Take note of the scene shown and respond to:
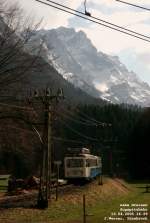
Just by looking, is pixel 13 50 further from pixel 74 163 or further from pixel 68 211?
pixel 74 163

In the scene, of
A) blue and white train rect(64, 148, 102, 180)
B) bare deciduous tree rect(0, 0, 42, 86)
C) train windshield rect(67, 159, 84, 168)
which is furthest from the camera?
train windshield rect(67, 159, 84, 168)

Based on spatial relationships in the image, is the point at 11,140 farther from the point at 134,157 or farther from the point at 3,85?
the point at 134,157

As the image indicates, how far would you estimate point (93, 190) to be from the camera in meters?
43.8

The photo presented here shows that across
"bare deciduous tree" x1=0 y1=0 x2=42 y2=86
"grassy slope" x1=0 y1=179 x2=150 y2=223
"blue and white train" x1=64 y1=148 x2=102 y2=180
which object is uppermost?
"bare deciduous tree" x1=0 y1=0 x2=42 y2=86

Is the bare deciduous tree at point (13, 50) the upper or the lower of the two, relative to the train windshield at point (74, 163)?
upper

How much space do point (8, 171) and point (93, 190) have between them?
58.6 metres

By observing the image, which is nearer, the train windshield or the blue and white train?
the blue and white train

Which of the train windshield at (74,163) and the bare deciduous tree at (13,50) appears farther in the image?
the train windshield at (74,163)

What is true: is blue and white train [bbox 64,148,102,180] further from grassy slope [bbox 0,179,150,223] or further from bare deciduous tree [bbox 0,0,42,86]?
bare deciduous tree [bbox 0,0,42,86]

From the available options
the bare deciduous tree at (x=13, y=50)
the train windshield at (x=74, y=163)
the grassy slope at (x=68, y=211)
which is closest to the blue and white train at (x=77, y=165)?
the train windshield at (x=74, y=163)

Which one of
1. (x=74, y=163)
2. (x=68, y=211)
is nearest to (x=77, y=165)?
(x=74, y=163)

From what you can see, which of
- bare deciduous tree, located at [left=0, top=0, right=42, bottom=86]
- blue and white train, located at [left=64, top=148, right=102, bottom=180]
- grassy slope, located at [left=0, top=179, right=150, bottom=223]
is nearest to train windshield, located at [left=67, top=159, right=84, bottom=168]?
blue and white train, located at [left=64, top=148, right=102, bottom=180]

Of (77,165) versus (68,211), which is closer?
(68,211)

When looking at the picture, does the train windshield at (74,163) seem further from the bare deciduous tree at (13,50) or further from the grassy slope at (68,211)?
the bare deciduous tree at (13,50)
